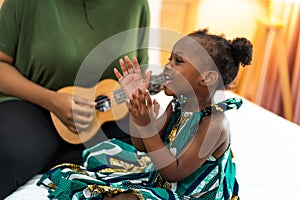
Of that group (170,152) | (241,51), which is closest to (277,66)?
(241,51)

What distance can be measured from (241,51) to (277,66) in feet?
5.86

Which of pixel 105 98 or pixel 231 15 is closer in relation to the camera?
pixel 105 98

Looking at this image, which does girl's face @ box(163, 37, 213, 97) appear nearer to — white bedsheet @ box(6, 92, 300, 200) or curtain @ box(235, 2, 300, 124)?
white bedsheet @ box(6, 92, 300, 200)

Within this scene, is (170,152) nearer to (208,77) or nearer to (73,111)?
(208,77)

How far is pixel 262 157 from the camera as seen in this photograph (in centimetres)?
139

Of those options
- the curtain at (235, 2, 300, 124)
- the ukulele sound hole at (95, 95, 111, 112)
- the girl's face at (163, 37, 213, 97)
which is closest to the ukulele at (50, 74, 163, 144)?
the ukulele sound hole at (95, 95, 111, 112)

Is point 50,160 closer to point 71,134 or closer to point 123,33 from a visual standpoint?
point 71,134

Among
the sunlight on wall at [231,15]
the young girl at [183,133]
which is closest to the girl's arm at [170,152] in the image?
the young girl at [183,133]

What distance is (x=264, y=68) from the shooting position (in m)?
2.71

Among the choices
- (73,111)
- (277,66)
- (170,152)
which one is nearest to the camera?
(170,152)

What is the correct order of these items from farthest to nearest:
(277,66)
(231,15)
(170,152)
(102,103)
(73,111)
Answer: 1. (231,15)
2. (277,66)
3. (102,103)
4. (73,111)
5. (170,152)

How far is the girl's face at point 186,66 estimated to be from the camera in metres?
0.94

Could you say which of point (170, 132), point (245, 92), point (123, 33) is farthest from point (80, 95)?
point (245, 92)

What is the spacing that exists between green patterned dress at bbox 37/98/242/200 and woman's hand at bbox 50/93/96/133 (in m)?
0.25
